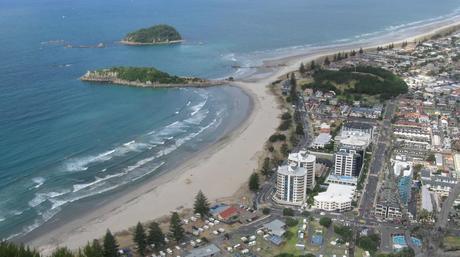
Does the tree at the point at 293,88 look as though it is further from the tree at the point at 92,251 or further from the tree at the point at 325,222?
the tree at the point at 92,251

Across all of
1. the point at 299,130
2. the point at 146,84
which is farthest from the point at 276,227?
the point at 146,84

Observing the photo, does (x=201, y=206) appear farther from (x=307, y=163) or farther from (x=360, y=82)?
(x=360, y=82)

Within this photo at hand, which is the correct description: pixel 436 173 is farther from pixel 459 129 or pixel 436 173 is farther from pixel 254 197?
pixel 254 197

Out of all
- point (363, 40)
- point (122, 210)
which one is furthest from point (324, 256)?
point (363, 40)

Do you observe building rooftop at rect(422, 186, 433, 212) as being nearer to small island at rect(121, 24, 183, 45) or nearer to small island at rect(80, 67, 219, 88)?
small island at rect(80, 67, 219, 88)

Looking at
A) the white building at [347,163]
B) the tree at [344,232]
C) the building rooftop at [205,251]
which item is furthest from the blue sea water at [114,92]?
the tree at [344,232]
